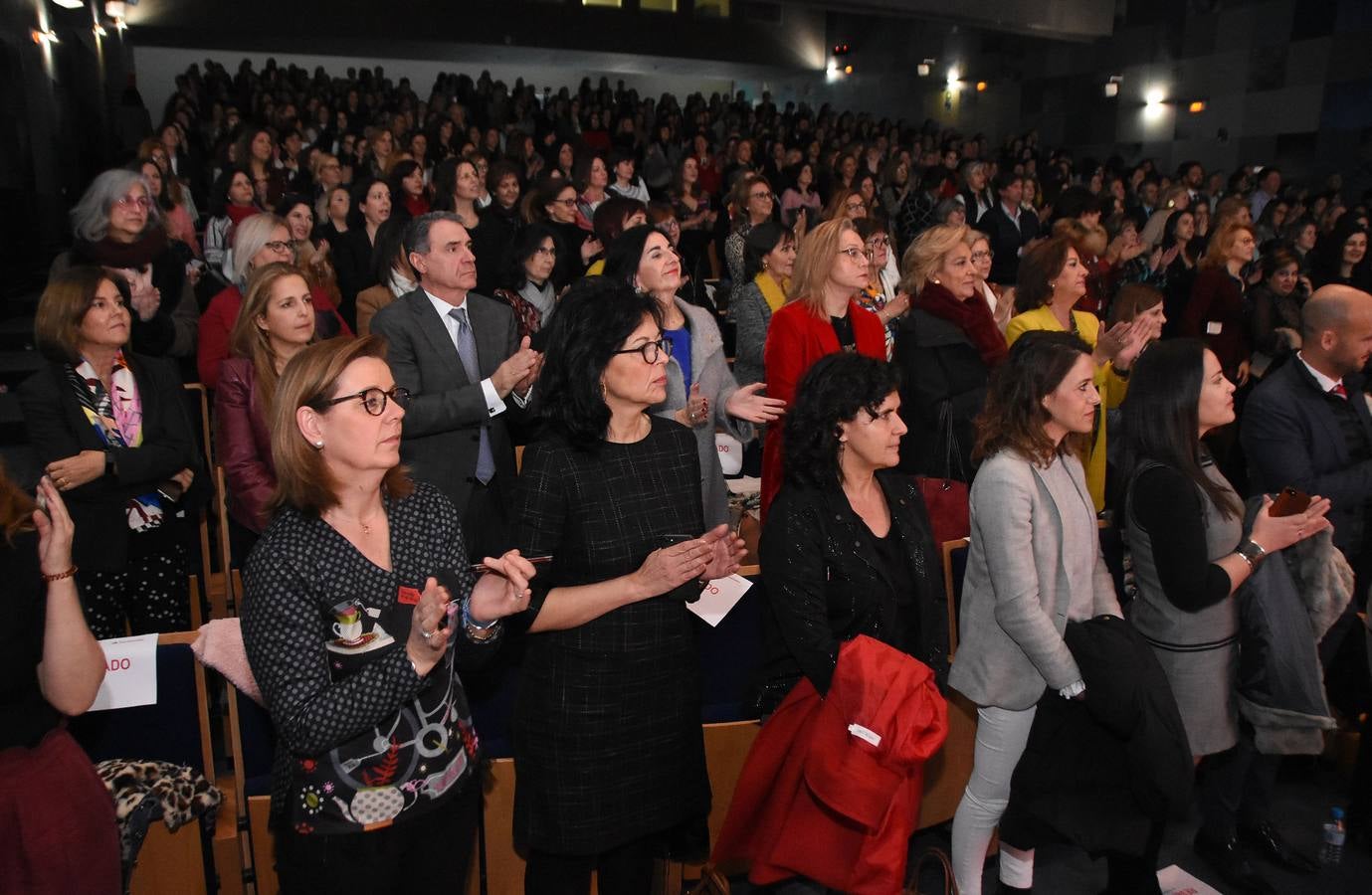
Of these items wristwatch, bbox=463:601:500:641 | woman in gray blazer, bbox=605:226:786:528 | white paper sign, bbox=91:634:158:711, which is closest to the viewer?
wristwatch, bbox=463:601:500:641

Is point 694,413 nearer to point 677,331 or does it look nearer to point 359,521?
point 677,331

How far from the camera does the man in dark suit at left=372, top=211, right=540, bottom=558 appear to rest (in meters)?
2.97

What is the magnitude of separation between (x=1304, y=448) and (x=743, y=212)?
416 cm

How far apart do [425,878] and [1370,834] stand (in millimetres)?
2731

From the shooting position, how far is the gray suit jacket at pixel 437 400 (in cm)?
296

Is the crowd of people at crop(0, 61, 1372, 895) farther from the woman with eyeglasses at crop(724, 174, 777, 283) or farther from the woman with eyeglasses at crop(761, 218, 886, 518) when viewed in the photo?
the woman with eyeglasses at crop(724, 174, 777, 283)

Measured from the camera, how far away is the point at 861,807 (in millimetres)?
2059

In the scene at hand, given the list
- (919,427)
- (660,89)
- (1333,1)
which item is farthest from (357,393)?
(660,89)

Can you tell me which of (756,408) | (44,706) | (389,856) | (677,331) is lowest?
(389,856)

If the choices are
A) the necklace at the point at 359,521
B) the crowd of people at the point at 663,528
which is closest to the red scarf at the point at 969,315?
the crowd of people at the point at 663,528

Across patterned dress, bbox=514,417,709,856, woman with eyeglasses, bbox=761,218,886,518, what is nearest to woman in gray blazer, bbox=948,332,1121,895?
patterned dress, bbox=514,417,709,856

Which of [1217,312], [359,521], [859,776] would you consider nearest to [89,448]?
[359,521]

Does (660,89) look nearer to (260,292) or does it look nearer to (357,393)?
(260,292)

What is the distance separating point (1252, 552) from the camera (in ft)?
8.32
